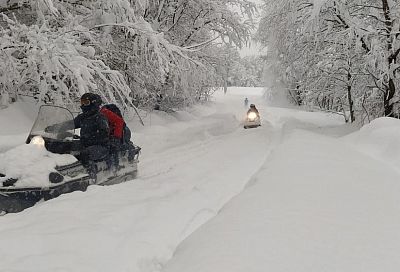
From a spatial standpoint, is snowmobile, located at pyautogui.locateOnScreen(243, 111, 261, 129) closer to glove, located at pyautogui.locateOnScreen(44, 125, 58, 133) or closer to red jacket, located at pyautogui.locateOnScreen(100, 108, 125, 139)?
red jacket, located at pyautogui.locateOnScreen(100, 108, 125, 139)

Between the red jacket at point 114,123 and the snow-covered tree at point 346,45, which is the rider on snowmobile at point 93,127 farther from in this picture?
the snow-covered tree at point 346,45

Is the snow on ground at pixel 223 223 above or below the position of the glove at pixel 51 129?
below

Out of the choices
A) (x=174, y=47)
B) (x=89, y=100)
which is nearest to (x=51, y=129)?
(x=89, y=100)

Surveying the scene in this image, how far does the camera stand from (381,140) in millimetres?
10664

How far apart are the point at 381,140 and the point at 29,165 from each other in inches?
328

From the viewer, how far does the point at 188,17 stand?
17719 mm

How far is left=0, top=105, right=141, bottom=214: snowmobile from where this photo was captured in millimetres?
5309

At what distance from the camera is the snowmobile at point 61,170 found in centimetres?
531

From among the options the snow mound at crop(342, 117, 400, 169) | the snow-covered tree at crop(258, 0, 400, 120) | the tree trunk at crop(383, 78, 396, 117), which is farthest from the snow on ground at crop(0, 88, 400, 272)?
the tree trunk at crop(383, 78, 396, 117)

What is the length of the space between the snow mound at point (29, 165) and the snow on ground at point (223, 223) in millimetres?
354

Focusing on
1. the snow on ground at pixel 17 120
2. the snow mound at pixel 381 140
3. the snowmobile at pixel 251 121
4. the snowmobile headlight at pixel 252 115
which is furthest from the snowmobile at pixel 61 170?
the snowmobile headlight at pixel 252 115

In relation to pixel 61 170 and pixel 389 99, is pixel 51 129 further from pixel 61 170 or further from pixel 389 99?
pixel 389 99

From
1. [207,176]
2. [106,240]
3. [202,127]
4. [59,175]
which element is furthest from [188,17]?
A: [106,240]

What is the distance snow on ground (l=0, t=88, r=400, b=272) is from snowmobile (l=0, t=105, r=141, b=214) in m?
0.20
